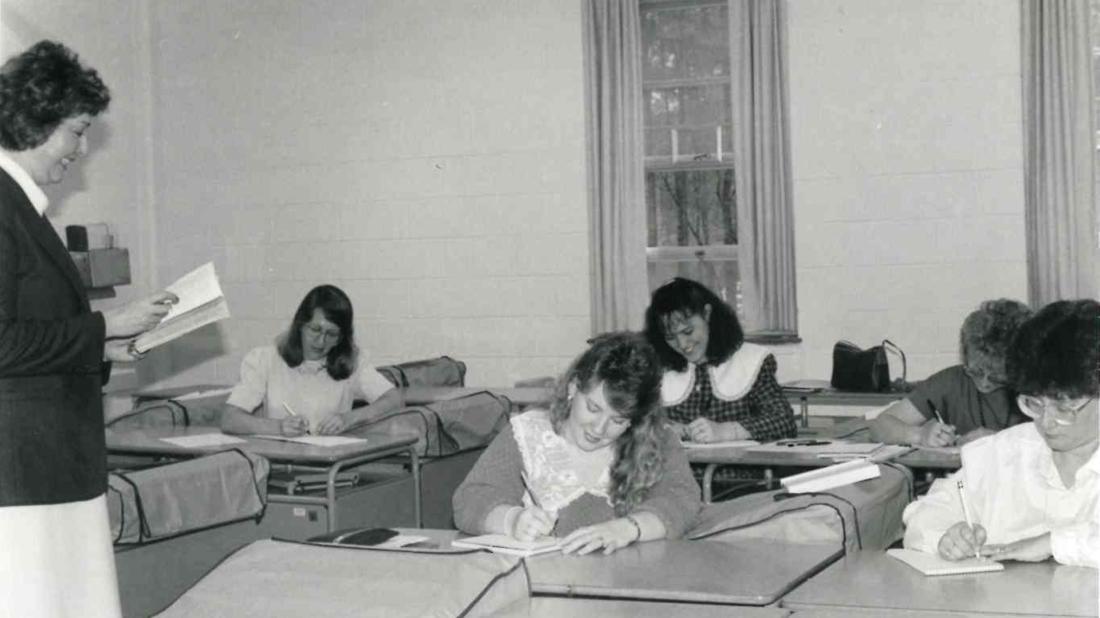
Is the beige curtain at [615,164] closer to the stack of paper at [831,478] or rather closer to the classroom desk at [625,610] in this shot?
the stack of paper at [831,478]

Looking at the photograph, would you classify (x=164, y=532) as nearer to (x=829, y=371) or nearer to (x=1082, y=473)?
(x=1082, y=473)

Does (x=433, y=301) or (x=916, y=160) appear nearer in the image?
(x=916, y=160)

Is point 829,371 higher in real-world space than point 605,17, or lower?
lower

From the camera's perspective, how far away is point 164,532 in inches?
140

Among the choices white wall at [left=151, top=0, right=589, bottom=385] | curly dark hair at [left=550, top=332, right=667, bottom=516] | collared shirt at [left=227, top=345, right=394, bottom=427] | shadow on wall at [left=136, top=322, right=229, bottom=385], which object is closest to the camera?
curly dark hair at [left=550, top=332, right=667, bottom=516]

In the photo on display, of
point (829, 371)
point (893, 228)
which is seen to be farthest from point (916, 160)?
point (829, 371)

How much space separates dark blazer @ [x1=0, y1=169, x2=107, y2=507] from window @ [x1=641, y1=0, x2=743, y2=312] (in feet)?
15.9

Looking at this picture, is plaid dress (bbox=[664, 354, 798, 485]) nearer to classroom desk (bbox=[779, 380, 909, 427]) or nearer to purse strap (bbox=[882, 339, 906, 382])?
classroom desk (bbox=[779, 380, 909, 427])

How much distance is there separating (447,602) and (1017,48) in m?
4.95

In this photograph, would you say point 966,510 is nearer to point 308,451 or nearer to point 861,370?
point 308,451

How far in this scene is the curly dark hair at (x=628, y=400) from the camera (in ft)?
9.40

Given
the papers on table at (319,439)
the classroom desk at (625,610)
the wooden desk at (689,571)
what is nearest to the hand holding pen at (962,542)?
the wooden desk at (689,571)

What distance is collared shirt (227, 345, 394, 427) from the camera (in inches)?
197

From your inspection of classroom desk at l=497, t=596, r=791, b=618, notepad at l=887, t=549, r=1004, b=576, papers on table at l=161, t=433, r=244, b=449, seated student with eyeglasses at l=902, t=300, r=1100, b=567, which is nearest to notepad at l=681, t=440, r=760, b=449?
papers on table at l=161, t=433, r=244, b=449
